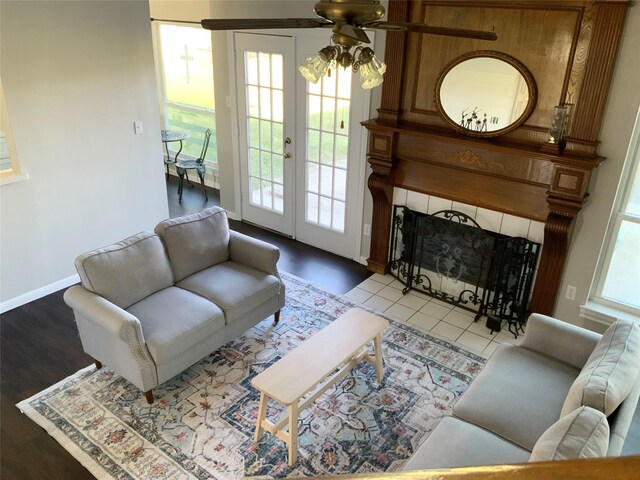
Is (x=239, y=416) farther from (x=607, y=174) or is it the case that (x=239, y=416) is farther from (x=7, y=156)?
(x=607, y=174)

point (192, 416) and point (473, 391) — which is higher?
point (473, 391)

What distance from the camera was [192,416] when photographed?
3102mm

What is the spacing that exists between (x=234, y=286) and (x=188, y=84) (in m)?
4.24

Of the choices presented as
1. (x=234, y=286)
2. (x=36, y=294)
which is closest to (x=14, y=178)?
(x=36, y=294)

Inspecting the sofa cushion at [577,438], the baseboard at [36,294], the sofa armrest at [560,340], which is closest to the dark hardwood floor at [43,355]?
the baseboard at [36,294]

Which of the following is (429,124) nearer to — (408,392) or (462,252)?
(462,252)

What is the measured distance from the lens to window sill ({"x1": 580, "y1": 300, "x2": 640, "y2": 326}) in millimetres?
3654

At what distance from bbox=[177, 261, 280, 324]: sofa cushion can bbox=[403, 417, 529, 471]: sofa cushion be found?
64.1 inches

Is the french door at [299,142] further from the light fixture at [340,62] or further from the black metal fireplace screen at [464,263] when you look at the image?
the light fixture at [340,62]

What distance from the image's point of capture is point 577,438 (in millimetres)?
1894

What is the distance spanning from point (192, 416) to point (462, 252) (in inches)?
97.5

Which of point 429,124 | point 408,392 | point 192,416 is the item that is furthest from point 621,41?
point 192,416

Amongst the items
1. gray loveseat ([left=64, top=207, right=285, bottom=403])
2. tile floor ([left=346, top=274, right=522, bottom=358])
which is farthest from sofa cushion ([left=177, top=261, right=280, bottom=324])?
tile floor ([left=346, top=274, right=522, bottom=358])

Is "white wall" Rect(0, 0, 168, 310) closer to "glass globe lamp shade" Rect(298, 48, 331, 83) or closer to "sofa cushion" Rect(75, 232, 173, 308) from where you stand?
"sofa cushion" Rect(75, 232, 173, 308)
